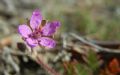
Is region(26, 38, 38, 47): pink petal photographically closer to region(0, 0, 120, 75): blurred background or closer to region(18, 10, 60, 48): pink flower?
region(18, 10, 60, 48): pink flower

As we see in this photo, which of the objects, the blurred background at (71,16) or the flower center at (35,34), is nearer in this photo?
the flower center at (35,34)

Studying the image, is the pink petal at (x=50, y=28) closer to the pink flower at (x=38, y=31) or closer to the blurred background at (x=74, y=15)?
the pink flower at (x=38, y=31)

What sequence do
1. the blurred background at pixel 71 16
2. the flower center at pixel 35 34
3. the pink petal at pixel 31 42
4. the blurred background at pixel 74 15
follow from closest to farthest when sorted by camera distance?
the pink petal at pixel 31 42, the flower center at pixel 35 34, the blurred background at pixel 71 16, the blurred background at pixel 74 15

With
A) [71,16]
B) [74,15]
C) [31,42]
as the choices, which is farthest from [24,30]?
[71,16]

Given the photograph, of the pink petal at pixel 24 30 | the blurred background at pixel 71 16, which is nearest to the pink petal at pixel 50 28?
the pink petal at pixel 24 30

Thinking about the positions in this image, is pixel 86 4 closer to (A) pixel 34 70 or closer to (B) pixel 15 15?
(B) pixel 15 15

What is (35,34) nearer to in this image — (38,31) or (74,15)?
(38,31)

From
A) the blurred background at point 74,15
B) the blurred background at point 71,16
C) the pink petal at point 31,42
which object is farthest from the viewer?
the blurred background at point 74,15

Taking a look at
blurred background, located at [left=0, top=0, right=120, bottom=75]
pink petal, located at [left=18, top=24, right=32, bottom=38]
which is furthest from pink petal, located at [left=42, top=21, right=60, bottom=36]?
blurred background, located at [left=0, top=0, right=120, bottom=75]
